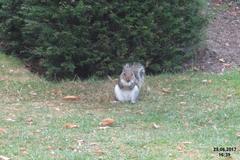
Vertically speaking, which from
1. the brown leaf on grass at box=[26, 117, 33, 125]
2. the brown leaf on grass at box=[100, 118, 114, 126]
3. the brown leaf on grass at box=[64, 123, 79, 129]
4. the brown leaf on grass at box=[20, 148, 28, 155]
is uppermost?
the brown leaf on grass at box=[20, 148, 28, 155]

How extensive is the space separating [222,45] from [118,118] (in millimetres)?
5239

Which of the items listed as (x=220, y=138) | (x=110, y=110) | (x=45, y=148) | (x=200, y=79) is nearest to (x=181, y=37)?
(x=200, y=79)

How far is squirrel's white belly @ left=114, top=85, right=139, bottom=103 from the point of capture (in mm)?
10344

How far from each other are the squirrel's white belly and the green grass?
12cm

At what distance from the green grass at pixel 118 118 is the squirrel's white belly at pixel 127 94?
118 millimetres

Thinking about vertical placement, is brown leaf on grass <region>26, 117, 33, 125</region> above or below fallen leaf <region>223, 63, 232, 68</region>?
below

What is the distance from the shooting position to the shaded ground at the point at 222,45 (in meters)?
13.0

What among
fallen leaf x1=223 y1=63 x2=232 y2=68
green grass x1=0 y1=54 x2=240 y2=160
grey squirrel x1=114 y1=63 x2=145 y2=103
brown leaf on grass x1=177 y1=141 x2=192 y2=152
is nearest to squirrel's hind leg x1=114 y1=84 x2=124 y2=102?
grey squirrel x1=114 y1=63 x2=145 y2=103

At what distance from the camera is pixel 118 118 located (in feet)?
31.0

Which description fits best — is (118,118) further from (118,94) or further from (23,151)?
(23,151)

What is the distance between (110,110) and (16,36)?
421 cm

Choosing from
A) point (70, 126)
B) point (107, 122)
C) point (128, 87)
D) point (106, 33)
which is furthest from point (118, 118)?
point (106, 33)
